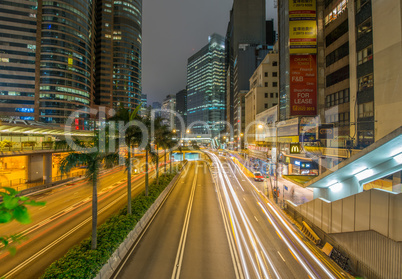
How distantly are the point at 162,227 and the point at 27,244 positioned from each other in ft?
30.2

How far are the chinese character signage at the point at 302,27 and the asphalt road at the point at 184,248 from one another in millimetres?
29066

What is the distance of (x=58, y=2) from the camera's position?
72.3 meters

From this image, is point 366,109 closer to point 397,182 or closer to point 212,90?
point 397,182

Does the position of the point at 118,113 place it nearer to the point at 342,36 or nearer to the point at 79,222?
the point at 79,222

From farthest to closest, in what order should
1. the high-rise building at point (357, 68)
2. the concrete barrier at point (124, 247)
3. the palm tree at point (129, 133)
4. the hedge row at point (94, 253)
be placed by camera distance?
the high-rise building at point (357, 68) → the palm tree at point (129, 133) → the concrete barrier at point (124, 247) → the hedge row at point (94, 253)

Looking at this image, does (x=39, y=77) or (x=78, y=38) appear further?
(x=78, y=38)

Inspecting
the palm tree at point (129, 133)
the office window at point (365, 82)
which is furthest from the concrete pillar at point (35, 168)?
the office window at point (365, 82)

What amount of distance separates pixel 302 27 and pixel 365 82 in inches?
655

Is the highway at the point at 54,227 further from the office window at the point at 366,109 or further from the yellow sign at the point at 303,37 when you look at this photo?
the yellow sign at the point at 303,37

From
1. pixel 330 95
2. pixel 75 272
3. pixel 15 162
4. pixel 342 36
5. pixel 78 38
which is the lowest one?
pixel 75 272

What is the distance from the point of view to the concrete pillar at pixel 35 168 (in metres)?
29.0

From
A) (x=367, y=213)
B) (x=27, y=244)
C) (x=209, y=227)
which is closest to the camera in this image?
(x=367, y=213)

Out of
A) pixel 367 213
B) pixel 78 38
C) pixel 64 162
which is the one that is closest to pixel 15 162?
pixel 64 162

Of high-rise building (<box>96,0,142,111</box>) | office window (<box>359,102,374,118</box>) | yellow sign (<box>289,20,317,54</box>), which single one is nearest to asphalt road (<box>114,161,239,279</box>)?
office window (<box>359,102,374,118</box>)
